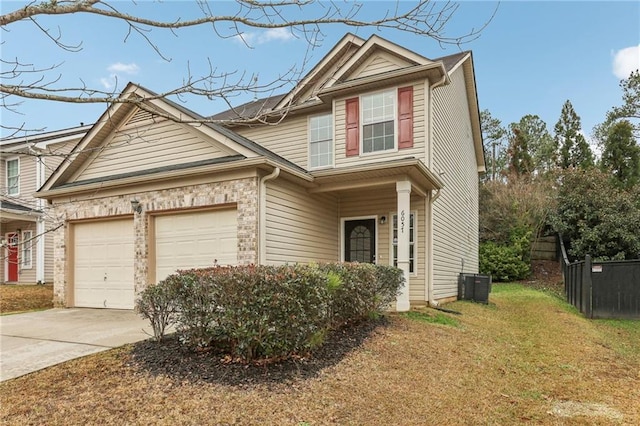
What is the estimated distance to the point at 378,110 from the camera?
1034 cm

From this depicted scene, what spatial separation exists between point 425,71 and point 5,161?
1794 centimetres

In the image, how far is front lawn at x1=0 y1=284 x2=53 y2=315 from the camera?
10773 mm

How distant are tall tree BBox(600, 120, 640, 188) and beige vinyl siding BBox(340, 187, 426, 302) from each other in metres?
16.8

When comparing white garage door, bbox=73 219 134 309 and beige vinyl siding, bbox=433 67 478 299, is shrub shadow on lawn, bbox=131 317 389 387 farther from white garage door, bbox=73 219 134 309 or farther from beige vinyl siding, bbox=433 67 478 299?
beige vinyl siding, bbox=433 67 478 299

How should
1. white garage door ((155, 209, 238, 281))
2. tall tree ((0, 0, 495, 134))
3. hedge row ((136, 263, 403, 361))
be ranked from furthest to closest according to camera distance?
white garage door ((155, 209, 238, 281)), hedge row ((136, 263, 403, 361)), tall tree ((0, 0, 495, 134))

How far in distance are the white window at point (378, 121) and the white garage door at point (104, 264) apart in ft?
19.7

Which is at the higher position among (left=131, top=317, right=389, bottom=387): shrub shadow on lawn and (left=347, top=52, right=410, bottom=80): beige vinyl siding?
(left=347, top=52, right=410, bottom=80): beige vinyl siding

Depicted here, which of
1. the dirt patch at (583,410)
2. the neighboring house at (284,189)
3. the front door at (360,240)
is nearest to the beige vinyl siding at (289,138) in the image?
the neighboring house at (284,189)

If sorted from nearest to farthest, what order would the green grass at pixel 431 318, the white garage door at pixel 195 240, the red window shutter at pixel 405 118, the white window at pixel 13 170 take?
the green grass at pixel 431 318 → the white garage door at pixel 195 240 → the red window shutter at pixel 405 118 → the white window at pixel 13 170

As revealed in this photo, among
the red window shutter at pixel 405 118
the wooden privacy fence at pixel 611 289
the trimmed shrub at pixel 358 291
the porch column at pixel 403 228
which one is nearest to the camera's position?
the trimmed shrub at pixel 358 291

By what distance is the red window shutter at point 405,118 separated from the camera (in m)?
9.88

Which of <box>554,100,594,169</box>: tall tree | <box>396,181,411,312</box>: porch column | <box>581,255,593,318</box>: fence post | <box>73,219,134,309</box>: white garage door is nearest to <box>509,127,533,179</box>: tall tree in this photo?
<box>554,100,594,169</box>: tall tree

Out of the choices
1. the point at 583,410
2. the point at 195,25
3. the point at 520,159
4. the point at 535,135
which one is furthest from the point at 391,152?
the point at 535,135

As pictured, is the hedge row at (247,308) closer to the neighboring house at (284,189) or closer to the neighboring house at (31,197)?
the neighboring house at (284,189)
